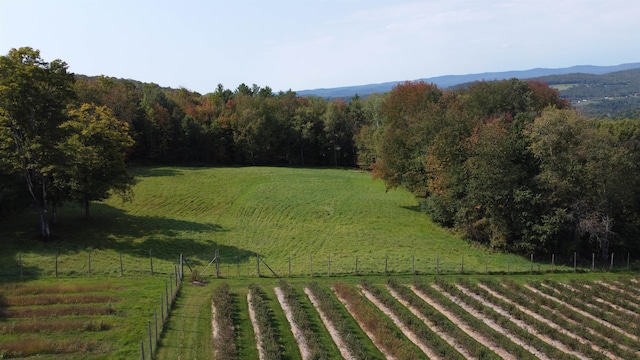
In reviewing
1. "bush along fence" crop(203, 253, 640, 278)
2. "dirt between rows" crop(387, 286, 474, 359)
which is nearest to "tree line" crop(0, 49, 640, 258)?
"bush along fence" crop(203, 253, 640, 278)

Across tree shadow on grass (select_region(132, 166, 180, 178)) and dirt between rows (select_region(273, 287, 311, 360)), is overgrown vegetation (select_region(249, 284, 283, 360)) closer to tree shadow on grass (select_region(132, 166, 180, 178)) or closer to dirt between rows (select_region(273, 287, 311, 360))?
dirt between rows (select_region(273, 287, 311, 360))

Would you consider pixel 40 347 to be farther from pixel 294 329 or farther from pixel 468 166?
pixel 468 166

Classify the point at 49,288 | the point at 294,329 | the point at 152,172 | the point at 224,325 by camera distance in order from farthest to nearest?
1. the point at 152,172
2. the point at 49,288
3. the point at 294,329
4. the point at 224,325

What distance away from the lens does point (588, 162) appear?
39656 mm

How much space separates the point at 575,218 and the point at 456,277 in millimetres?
13984

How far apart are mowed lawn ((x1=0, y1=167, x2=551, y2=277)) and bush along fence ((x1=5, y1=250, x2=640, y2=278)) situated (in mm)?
87

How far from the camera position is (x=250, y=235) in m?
43.4

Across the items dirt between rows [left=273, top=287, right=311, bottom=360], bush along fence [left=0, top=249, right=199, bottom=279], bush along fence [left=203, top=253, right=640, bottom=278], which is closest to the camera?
dirt between rows [left=273, top=287, right=311, bottom=360]

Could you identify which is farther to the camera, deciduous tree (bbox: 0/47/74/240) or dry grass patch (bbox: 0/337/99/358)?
deciduous tree (bbox: 0/47/74/240)

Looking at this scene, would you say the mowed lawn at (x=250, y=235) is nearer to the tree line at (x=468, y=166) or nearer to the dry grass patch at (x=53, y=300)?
the tree line at (x=468, y=166)

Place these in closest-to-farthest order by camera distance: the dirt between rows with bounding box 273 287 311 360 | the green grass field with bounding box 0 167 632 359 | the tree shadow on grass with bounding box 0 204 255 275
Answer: the dirt between rows with bounding box 273 287 311 360 → the green grass field with bounding box 0 167 632 359 → the tree shadow on grass with bounding box 0 204 255 275

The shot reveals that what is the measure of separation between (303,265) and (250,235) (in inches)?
373

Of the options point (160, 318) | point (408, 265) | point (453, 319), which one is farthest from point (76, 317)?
point (408, 265)

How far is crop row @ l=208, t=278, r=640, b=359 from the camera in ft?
67.1
